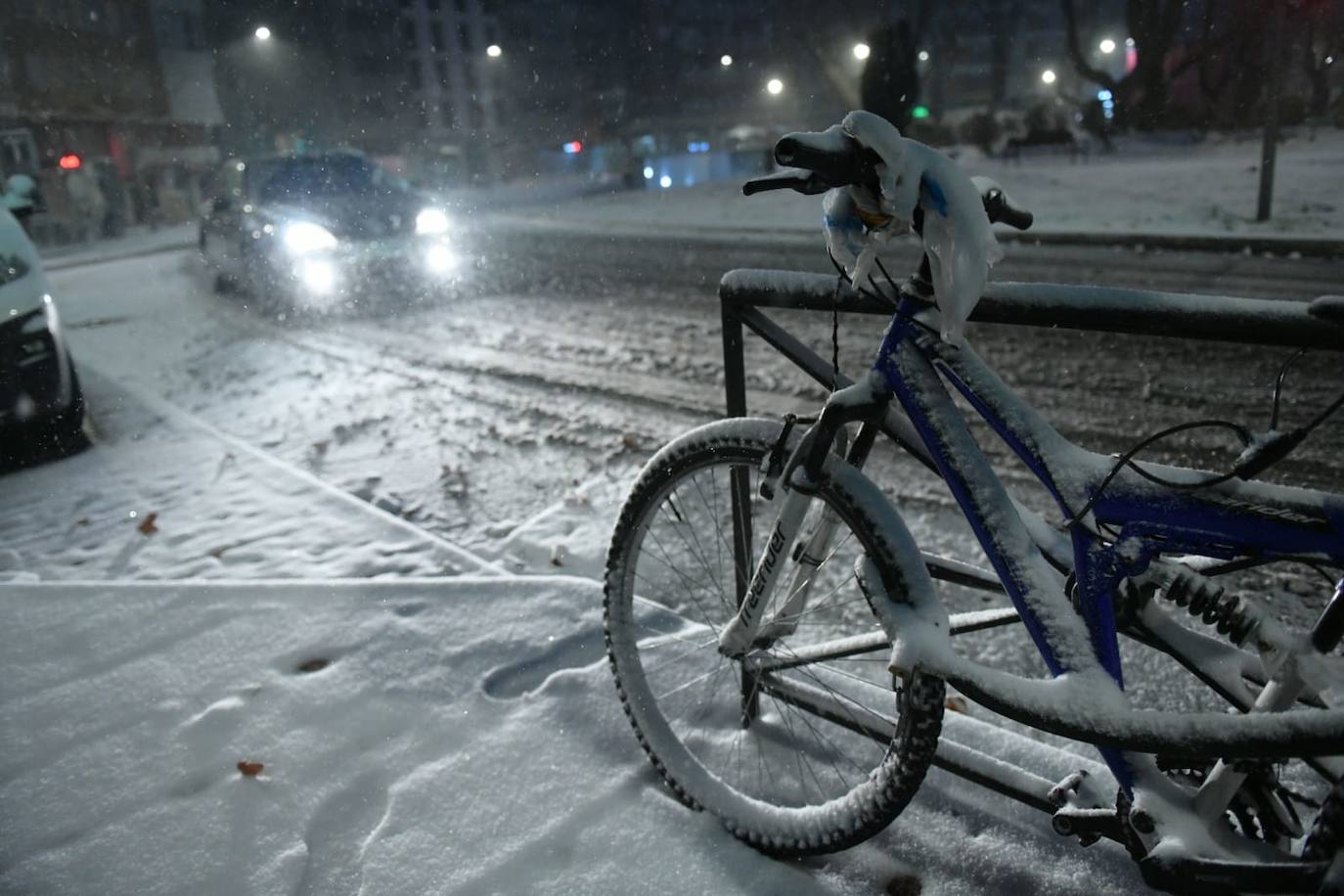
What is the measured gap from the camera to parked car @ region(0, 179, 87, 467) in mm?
5273

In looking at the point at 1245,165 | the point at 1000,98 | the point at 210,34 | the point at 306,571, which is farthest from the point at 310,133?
the point at 306,571

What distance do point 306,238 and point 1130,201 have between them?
13.3 meters

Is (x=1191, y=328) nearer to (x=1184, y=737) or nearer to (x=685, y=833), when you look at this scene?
(x=1184, y=737)

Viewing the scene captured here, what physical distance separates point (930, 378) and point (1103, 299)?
1.24ft

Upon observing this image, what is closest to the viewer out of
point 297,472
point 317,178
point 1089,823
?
point 1089,823

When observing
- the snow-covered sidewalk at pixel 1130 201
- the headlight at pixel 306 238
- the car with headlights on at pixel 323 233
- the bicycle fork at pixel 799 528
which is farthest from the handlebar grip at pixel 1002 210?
the headlight at pixel 306 238

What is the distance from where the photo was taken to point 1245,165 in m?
17.8

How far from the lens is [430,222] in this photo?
12.7 meters

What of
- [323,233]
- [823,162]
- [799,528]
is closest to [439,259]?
[323,233]

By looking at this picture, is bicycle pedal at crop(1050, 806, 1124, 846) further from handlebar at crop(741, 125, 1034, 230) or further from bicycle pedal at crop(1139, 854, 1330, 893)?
handlebar at crop(741, 125, 1034, 230)

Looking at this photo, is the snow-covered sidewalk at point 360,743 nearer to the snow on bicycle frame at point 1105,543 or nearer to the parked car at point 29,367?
the snow on bicycle frame at point 1105,543

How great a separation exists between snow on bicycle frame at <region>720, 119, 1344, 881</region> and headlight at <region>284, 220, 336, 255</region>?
11107 millimetres

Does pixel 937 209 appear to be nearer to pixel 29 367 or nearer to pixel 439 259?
pixel 29 367

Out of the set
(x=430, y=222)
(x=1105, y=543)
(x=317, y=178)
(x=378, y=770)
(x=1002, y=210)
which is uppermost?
(x=317, y=178)
